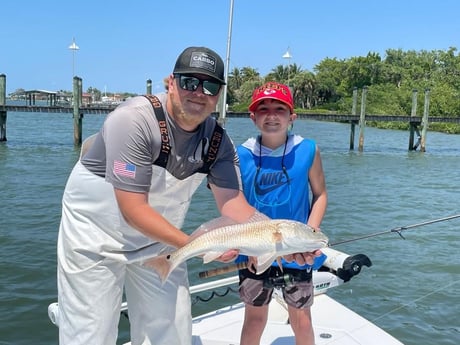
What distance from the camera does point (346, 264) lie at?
5148 mm

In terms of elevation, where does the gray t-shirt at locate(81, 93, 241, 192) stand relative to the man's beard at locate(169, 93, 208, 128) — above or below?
below

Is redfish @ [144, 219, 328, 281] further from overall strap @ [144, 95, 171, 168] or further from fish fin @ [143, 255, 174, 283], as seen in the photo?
overall strap @ [144, 95, 171, 168]

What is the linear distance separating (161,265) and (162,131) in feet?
2.76

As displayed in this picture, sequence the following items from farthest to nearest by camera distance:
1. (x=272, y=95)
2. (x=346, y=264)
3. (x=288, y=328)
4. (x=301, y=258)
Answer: (x=346, y=264), (x=288, y=328), (x=272, y=95), (x=301, y=258)

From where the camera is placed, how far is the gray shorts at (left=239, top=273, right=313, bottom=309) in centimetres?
373

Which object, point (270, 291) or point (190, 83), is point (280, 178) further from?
point (190, 83)

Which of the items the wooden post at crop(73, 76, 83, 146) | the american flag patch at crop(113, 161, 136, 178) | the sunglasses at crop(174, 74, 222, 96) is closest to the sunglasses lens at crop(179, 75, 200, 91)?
the sunglasses at crop(174, 74, 222, 96)

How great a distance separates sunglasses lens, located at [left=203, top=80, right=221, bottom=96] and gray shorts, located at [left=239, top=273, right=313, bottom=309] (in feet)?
4.93

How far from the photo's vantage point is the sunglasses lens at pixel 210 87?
2.99 m

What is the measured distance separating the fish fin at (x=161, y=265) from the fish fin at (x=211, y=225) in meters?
0.24

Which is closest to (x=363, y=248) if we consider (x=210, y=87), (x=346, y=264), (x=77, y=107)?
(x=346, y=264)

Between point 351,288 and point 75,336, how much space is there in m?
5.53

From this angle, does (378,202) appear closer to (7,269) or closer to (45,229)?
(45,229)

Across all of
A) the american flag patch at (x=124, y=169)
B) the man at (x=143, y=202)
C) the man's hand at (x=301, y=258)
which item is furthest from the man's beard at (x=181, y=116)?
the man's hand at (x=301, y=258)
